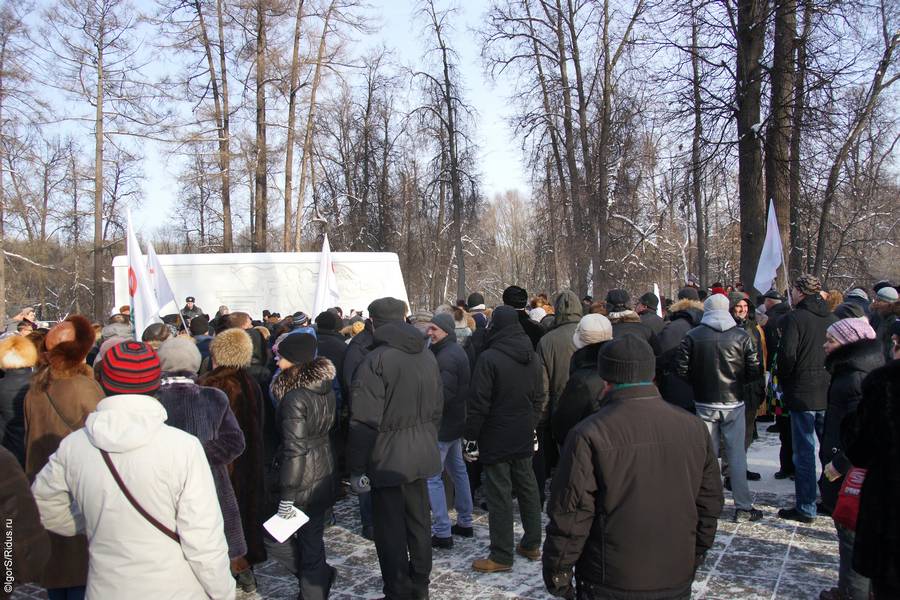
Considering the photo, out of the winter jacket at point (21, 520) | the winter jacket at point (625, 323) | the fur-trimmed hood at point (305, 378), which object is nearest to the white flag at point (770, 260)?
the winter jacket at point (625, 323)

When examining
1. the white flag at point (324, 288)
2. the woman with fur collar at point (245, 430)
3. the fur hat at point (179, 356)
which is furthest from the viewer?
the white flag at point (324, 288)

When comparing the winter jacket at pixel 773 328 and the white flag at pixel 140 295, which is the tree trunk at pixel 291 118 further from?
the winter jacket at pixel 773 328

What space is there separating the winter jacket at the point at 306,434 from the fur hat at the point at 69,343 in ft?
3.81

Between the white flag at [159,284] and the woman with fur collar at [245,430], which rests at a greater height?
the white flag at [159,284]

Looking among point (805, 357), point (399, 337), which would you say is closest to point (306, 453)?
point (399, 337)

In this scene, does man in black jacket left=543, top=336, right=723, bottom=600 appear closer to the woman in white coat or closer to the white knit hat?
the woman in white coat

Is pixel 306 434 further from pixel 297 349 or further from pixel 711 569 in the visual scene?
pixel 711 569

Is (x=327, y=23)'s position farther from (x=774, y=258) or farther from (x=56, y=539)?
(x=56, y=539)

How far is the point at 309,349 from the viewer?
478 cm

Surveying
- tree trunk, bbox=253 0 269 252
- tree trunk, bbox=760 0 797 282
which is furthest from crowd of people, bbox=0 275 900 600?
tree trunk, bbox=253 0 269 252

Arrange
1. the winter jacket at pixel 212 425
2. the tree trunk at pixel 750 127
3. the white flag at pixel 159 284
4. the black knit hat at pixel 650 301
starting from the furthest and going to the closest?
1. the tree trunk at pixel 750 127
2. the black knit hat at pixel 650 301
3. the white flag at pixel 159 284
4. the winter jacket at pixel 212 425

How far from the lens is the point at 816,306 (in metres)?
6.30

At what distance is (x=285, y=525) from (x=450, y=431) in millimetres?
1945

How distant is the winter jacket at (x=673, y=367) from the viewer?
260 inches
